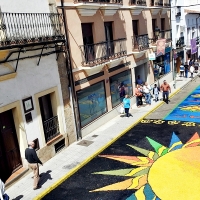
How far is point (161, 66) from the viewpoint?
78.7ft

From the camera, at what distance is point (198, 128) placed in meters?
13.3

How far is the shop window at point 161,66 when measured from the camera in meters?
23.0

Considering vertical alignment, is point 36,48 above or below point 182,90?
above

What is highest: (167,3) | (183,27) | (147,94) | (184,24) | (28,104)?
(167,3)

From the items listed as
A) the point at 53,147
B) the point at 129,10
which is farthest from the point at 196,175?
the point at 129,10

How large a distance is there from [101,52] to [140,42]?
5.28 meters

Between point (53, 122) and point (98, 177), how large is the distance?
3582 millimetres

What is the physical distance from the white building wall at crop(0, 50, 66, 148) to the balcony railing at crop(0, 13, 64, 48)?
599mm

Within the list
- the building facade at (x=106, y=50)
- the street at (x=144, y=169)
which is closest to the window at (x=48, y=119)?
the building facade at (x=106, y=50)

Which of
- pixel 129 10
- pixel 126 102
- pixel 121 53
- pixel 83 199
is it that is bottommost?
pixel 83 199

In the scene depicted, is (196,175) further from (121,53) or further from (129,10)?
(129,10)

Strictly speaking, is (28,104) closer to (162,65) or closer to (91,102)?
(91,102)

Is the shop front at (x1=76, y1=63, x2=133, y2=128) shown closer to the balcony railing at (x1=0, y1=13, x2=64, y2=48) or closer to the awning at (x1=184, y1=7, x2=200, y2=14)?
the balcony railing at (x1=0, y1=13, x2=64, y2=48)

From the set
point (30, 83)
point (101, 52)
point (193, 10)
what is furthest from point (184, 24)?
point (30, 83)
